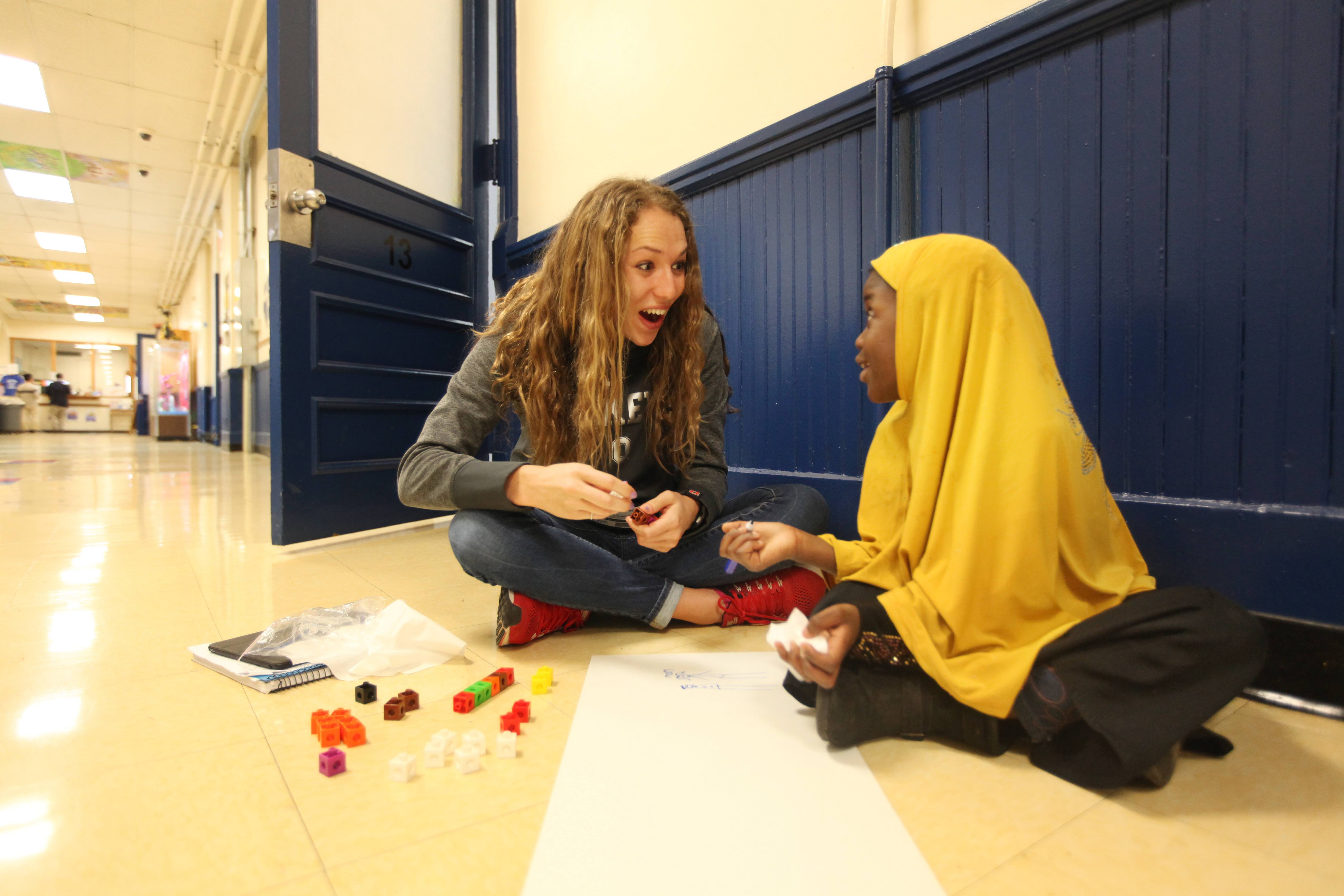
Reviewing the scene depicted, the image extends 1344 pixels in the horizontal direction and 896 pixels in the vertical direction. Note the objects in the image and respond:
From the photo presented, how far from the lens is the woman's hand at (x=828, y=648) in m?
0.65

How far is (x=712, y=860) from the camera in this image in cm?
51

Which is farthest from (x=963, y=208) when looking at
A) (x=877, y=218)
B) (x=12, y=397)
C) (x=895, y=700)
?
(x=12, y=397)

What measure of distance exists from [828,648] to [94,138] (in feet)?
22.3

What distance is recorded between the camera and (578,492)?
2.94 feet

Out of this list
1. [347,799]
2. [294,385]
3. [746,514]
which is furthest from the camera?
[294,385]

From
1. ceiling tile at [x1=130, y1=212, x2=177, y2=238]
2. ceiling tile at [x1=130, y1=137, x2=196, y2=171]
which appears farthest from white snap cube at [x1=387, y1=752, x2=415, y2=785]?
ceiling tile at [x1=130, y1=212, x2=177, y2=238]

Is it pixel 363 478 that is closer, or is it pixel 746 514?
pixel 746 514

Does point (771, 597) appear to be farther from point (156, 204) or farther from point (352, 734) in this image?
point (156, 204)

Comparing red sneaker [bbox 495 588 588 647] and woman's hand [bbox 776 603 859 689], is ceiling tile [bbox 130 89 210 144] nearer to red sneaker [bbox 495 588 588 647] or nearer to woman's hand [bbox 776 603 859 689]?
red sneaker [bbox 495 588 588 647]

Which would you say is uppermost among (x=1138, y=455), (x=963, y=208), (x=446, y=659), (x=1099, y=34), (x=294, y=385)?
(x=1099, y=34)

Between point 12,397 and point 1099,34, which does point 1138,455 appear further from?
point 12,397

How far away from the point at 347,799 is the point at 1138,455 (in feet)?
3.91

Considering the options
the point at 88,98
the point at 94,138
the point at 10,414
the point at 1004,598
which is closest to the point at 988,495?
the point at 1004,598

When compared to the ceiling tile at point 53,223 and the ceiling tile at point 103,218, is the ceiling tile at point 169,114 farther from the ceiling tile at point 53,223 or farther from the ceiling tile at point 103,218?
the ceiling tile at point 53,223
